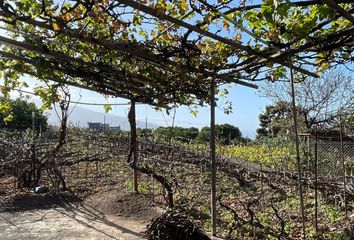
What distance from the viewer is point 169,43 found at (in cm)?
502

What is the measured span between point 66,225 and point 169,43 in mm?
3098

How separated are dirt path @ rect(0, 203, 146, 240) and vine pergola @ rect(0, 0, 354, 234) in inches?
54.9

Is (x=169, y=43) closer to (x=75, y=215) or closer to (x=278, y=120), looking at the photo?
(x=75, y=215)

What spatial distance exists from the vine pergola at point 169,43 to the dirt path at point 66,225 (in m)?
1.39

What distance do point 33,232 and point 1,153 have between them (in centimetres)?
507

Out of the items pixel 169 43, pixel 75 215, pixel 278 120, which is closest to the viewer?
pixel 169 43

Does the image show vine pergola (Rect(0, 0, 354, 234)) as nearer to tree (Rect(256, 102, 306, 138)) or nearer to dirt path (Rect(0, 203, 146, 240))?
dirt path (Rect(0, 203, 146, 240))

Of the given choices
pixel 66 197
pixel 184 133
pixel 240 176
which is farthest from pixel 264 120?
pixel 66 197

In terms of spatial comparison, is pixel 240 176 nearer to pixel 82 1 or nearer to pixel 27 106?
pixel 82 1

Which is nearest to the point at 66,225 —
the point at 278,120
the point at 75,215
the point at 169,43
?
the point at 75,215

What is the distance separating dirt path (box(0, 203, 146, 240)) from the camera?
541cm

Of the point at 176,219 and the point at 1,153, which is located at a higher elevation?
the point at 1,153

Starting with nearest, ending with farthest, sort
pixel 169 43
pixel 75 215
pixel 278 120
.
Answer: pixel 169 43
pixel 75 215
pixel 278 120

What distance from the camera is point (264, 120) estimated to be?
27422 millimetres
